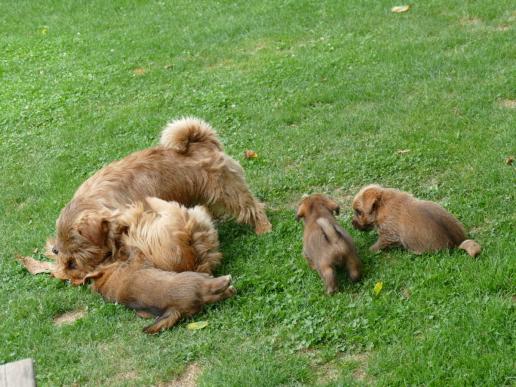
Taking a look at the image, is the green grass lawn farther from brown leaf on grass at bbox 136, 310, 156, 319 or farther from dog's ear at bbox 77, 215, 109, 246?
dog's ear at bbox 77, 215, 109, 246

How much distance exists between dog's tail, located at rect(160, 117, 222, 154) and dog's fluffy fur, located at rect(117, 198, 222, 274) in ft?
2.20

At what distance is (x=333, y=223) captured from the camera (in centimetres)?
574

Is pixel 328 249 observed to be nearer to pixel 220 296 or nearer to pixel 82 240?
pixel 220 296

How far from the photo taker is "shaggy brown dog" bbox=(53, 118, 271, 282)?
6258 mm

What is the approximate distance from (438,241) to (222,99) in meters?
4.92

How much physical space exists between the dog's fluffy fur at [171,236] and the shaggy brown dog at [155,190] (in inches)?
6.6

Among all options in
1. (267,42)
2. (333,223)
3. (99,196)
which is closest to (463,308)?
(333,223)

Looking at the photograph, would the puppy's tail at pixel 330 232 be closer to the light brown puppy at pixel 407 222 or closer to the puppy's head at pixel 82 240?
the light brown puppy at pixel 407 222

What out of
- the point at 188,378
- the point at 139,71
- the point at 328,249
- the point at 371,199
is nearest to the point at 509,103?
the point at 371,199

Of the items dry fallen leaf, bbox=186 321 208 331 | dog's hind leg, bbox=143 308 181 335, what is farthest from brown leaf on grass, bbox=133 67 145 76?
dry fallen leaf, bbox=186 321 208 331

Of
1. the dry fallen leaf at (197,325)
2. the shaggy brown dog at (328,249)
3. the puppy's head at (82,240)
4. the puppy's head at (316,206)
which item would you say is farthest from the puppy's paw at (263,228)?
the dry fallen leaf at (197,325)

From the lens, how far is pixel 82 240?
6230mm

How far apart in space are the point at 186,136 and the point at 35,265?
1727 millimetres

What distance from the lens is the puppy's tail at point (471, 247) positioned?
546 centimetres
